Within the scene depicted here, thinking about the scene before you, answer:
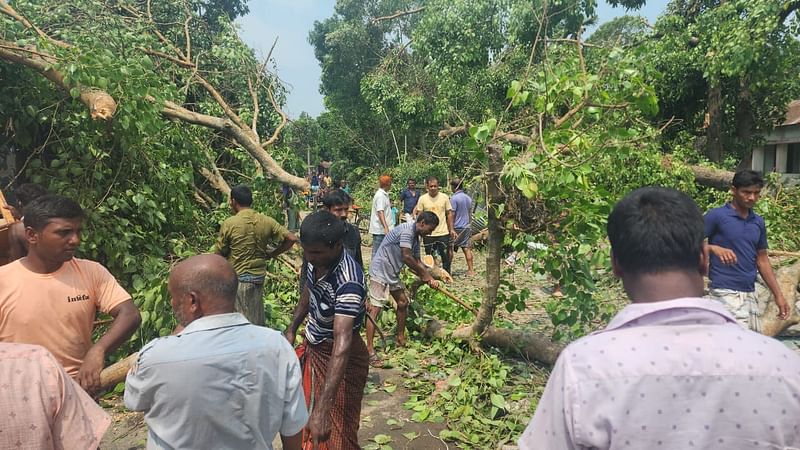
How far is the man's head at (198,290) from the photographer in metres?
1.71

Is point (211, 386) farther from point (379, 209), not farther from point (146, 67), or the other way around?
point (379, 209)

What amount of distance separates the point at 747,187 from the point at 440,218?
195 inches

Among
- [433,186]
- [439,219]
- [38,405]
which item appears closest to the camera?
[38,405]

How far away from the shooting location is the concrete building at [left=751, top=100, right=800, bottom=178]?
1655 centimetres

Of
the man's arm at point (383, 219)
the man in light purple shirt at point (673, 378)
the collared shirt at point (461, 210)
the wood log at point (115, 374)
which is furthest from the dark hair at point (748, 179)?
the collared shirt at point (461, 210)

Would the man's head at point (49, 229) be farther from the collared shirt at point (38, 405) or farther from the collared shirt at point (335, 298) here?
the collared shirt at point (335, 298)

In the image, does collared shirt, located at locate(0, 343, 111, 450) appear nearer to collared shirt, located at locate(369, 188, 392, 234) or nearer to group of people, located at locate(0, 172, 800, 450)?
group of people, located at locate(0, 172, 800, 450)

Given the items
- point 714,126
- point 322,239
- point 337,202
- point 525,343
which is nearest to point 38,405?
point 322,239

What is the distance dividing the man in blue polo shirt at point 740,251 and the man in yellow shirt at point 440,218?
4.67 meters

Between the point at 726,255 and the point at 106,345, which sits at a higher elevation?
the point at 726,255

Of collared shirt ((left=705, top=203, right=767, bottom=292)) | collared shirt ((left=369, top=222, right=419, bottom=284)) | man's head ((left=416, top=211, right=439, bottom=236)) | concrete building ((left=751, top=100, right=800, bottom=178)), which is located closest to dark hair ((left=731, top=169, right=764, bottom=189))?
collared shirt ((left=705, top=203, right=767, bottom=292))

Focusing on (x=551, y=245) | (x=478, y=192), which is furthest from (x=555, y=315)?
(x=478, y=192)

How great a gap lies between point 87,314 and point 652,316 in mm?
2288

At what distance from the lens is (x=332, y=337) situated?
2875mm
